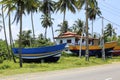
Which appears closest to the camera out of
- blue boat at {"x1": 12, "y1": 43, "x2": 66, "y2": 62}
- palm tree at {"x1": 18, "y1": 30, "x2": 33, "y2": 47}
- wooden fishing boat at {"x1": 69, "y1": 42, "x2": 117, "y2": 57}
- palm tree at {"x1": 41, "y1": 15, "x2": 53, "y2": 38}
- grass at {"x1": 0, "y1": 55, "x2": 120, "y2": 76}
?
grass at {"x1": 0, "y1": 55, "x2": 120, "y2": 76}

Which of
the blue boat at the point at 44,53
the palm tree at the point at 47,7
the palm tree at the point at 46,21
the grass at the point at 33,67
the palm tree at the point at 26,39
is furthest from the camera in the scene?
the palm tree at the point at 26,39

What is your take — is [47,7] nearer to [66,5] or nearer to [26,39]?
[66,5]

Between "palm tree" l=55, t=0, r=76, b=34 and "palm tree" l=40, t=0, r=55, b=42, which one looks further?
"palm tree" l=40, t=0, r=55, b=42

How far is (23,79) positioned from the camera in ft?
61.2

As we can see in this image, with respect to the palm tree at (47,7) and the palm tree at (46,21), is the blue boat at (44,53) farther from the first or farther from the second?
the palm tree at (46,21)

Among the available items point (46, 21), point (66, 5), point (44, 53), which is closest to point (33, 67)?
point (44, 53)

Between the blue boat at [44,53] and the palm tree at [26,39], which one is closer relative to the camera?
the blue boat at [44,53]

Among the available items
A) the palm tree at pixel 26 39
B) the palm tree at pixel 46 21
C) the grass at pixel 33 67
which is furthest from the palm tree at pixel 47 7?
the grass at pixel 33 67

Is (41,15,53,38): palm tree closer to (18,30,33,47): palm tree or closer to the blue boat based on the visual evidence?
(18,30,33,47): palm tree

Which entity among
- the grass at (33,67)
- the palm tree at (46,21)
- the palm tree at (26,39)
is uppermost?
the palm tree at (46,21)

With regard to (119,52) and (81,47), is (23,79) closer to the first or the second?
(81,47)

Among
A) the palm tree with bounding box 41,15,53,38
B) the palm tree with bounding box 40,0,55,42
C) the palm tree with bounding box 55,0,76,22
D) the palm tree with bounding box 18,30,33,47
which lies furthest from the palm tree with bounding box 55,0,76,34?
the palm tree with bounding box 18,30,33,47

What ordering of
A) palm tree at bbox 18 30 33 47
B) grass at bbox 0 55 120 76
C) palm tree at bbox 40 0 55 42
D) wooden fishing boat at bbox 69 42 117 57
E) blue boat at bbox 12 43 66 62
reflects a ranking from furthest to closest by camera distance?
1. palm tree at bbox 18 30 33 47
2. palm tree at bbox 40 0 55 42
3. wooden fishing boat at bbox 69 42 117 57
4. blue boat at bbox 12 43 66 62
5. grass at bbox 0 55 120 76

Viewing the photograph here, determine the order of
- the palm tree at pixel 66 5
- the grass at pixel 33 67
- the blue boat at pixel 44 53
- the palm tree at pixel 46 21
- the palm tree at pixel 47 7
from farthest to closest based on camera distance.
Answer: the palm tree at pixel 46 21 → the palm tree at pixel 47 7 → the palm tree at pixel 66 5 → the blue boat at pixel 44 53 → the grass at pixel 33 67
